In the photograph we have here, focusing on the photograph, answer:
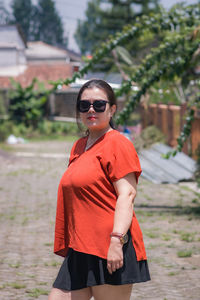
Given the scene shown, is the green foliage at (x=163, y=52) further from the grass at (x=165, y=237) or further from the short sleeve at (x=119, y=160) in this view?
the short sleeve at (x=119, y=160)

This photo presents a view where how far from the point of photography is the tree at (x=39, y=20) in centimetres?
9175

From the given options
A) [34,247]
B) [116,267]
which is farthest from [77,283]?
[34,247]

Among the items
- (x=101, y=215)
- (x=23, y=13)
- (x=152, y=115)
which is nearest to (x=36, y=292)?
(x=101, y=215)

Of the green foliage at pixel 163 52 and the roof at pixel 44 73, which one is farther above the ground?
the green foliage at pixel 163 52

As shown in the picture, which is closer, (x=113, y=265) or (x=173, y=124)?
(x=113, y=265)

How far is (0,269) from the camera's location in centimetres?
621

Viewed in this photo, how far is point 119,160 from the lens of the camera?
320 centimetres

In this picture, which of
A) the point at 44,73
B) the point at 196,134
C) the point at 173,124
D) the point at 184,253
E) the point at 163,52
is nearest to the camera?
the point at 184,253

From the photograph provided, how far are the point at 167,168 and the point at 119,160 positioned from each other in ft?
38.6

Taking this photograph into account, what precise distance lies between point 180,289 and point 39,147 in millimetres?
18551

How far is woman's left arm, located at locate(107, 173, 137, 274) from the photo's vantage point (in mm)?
3129

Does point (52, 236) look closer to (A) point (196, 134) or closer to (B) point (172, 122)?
(A) point (196, 134)

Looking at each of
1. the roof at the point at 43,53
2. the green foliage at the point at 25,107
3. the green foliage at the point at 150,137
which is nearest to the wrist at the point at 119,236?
the green foliage at the point at 150,137

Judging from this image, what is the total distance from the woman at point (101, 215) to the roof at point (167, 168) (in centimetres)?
1020
